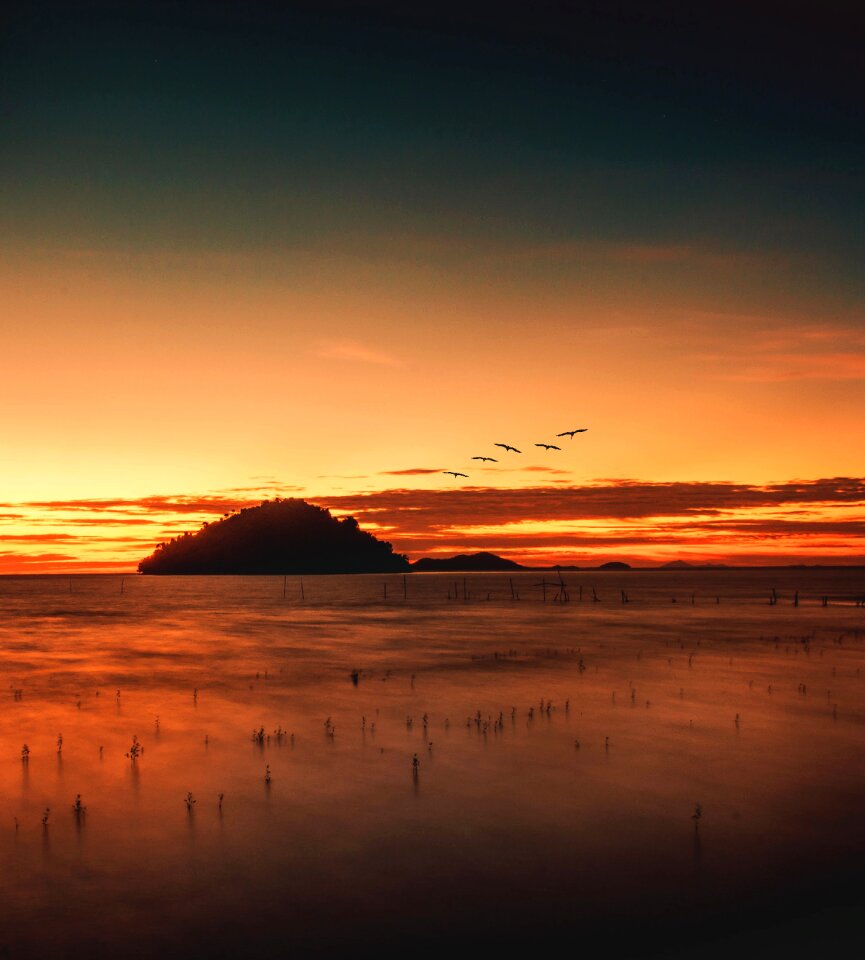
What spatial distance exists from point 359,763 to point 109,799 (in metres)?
7.04

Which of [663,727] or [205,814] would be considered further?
[663,727]

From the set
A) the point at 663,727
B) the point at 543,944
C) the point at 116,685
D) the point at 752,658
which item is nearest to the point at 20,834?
the point at 543,944

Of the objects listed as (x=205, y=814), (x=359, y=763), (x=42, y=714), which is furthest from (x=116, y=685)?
(x=205, y=814)

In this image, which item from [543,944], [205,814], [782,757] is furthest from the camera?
[782,757]

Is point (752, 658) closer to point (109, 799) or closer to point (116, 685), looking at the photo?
point (116, 685)

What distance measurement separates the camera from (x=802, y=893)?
45.0 feet

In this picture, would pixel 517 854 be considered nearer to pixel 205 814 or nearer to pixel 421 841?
pixel 421 841

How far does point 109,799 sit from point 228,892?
292 inches

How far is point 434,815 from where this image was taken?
1850 centimetres

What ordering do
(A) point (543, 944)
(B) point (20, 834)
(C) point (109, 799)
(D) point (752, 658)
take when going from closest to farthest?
(A) point (543, 944) → (B) point (20, 834) → (C) point (109, 799) → (D) point (752, 658)

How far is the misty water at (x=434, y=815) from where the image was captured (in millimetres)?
12891

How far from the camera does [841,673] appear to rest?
43.9 meters

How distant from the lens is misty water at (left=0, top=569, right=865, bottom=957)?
42.3 ft

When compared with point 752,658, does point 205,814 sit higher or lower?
higher
